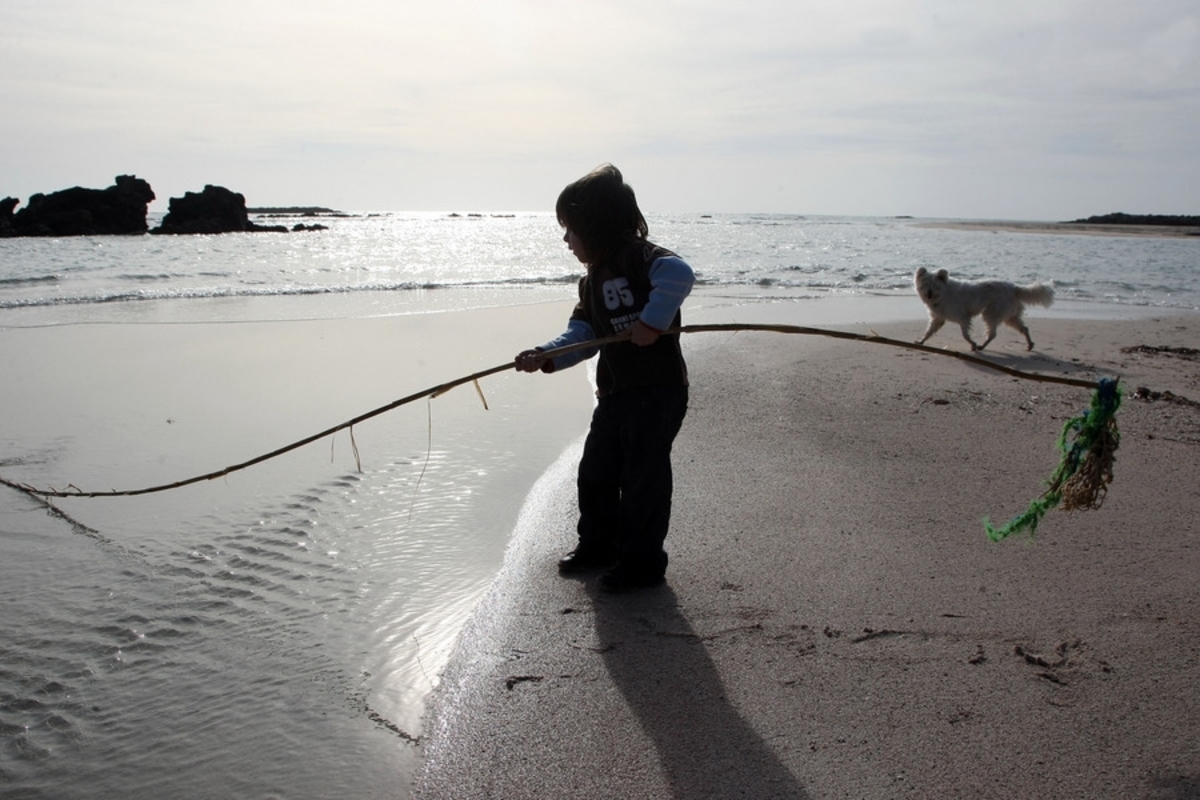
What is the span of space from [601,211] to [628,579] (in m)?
1.37

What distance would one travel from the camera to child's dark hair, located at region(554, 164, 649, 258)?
307cm

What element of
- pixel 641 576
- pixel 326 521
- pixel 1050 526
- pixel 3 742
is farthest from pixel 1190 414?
pixel 3 742

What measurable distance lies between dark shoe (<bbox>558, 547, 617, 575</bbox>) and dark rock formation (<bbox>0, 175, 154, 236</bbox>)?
47457 mm

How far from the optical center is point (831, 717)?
91.7 inches

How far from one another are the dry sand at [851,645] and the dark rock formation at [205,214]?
2031 inches

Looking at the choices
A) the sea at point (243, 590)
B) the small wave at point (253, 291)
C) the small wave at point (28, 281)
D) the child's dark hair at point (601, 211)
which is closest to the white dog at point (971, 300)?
the sea at point (243, 590)

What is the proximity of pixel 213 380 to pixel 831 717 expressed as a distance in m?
6.04

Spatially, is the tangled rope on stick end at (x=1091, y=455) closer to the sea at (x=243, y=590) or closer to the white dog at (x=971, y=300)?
the sea at (x=243, y=590)

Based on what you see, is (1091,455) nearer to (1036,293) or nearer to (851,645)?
(851,645)

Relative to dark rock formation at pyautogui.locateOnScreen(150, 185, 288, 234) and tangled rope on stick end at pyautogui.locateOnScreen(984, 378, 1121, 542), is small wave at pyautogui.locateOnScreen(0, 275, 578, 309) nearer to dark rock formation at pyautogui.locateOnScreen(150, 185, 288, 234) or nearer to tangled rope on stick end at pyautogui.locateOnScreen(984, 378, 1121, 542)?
tangled rope on stick end at pyautogui.locateOnScreen(984, 378, 1121, 542)

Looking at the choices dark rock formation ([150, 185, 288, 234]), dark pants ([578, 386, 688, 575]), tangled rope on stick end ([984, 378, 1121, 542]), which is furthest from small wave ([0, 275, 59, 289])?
dark rock formation ([150, 185, 288, 234])

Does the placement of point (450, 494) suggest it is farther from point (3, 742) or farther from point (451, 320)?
point (451, 320)

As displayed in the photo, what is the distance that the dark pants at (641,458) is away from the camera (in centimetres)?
315

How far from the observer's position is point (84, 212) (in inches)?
1767
